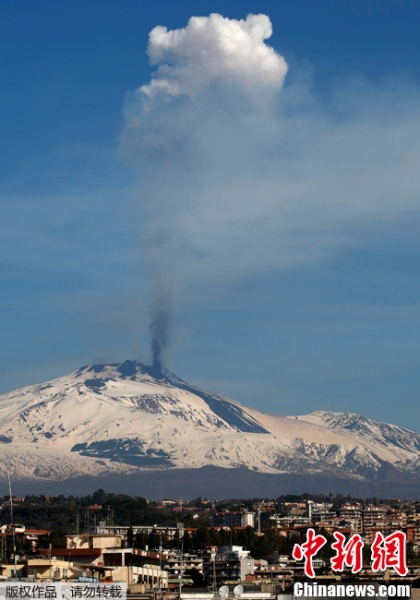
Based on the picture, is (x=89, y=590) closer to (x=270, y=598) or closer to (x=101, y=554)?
(x=270, y=598)

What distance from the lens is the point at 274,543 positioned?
163875mm

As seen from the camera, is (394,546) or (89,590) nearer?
(89,590)

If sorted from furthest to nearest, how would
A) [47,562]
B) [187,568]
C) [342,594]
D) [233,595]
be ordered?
[187,568] → [47,562] → [233,595] → [342,594]

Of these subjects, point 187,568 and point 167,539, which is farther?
point 167,539

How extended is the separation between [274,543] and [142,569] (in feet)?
254

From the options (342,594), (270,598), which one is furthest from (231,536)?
(342,594)

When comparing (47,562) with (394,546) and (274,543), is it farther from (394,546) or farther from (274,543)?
(274,543)

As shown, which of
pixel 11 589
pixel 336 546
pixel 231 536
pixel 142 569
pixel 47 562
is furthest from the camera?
pixel 231 536

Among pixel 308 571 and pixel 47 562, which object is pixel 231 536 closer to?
pixel 47 562

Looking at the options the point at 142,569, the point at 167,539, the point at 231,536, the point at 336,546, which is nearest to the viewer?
the point at 336,546

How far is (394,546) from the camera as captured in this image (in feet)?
175

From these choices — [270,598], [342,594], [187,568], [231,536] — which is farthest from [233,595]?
[231,536]

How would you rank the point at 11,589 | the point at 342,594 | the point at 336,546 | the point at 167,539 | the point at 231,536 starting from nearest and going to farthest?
the point at 11,589
the point at 342,594
the point at 336,546
the point at 231,536
the point at 167,539

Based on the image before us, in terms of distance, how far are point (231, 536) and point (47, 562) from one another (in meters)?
88.9
